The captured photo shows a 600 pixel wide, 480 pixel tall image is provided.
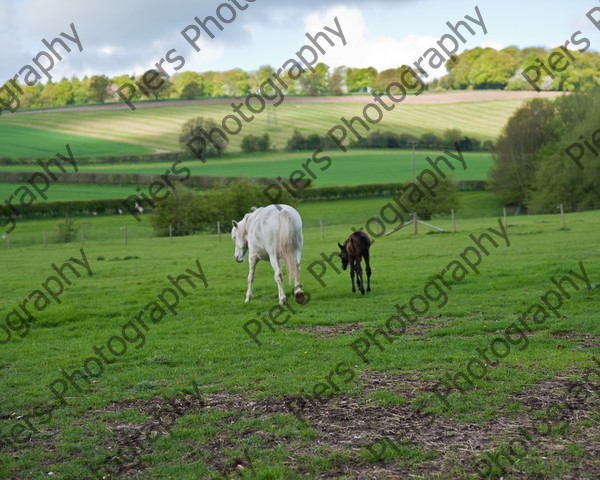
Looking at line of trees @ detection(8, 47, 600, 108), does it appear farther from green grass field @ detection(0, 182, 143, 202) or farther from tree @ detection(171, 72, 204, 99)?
green grass field @ detection(0, 182, 143, 202)

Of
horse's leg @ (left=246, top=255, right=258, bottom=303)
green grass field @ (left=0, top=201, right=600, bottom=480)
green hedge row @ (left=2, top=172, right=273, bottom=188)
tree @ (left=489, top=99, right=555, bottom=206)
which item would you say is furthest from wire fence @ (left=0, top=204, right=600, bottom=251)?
green grass field @ (left=0, top=201, right=600, bottom=480)

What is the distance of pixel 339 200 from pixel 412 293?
52524 mm

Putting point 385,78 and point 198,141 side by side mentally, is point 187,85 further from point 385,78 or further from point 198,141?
point 385,78

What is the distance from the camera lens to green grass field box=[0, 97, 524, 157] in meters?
93.6

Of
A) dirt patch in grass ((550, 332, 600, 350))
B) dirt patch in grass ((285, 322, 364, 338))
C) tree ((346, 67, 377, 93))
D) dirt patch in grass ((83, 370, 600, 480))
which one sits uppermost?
tree ((346, 67, 377, 93))

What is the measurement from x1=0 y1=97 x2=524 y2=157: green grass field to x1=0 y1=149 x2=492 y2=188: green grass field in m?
6.79

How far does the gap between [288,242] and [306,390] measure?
253 inches

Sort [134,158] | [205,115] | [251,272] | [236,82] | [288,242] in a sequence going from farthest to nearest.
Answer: [236,82] → [205,115] → [134,158] → [251,272] → [288,242]

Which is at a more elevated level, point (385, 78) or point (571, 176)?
point (385, 78)

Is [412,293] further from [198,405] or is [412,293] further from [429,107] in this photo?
[429,107]

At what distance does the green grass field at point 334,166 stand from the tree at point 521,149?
594 centimetres

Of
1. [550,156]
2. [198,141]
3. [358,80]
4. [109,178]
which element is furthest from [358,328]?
[358,80]

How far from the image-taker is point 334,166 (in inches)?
3241

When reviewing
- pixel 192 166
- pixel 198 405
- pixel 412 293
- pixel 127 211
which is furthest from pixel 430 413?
pixel 192 166
